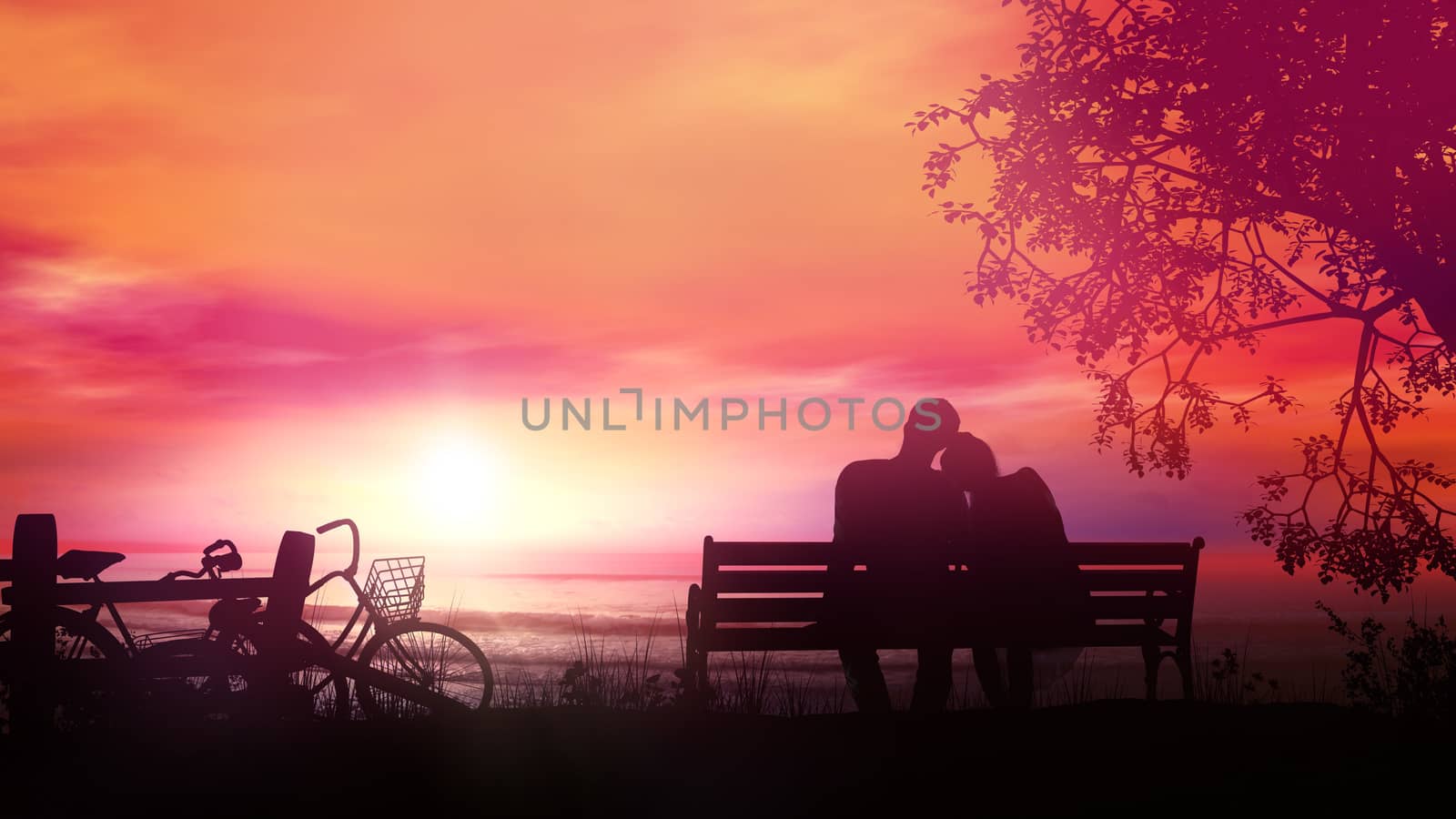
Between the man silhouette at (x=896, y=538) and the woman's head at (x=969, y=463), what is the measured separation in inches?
8.6

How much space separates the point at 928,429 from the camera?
341 inches

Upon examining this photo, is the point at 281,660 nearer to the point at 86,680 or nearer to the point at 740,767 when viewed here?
the point at 86,680

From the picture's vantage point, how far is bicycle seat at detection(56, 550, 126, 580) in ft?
27.3

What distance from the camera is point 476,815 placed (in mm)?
6137

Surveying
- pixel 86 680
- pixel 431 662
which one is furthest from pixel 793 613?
pixel 86 680

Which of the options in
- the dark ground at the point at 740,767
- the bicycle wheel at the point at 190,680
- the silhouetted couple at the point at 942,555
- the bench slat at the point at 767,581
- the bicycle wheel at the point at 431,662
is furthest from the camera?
the bicycle wheel at the point at 431,662

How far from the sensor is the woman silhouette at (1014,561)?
29.0 feet

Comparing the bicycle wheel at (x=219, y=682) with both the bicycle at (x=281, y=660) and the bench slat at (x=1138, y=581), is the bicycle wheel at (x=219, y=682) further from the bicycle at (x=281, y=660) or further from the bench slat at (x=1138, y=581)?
the bench slat at (x=1138, y=581)

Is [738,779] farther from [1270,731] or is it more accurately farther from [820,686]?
[1270,731]

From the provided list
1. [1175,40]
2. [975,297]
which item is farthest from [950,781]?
[1175,40]

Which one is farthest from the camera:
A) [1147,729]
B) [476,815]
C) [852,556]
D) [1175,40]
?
[1175,40]

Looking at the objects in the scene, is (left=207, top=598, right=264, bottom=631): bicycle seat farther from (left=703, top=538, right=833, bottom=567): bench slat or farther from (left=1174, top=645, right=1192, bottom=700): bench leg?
(left=1174, top=645, right=1192, bottom=700): bench leg

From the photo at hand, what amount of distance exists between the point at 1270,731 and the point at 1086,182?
5214 mm

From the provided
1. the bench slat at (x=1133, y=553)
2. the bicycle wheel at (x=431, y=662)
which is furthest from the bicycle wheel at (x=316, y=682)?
the bench slat at (x=1133, y=553)
